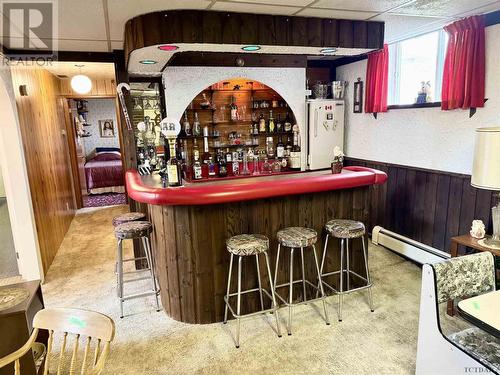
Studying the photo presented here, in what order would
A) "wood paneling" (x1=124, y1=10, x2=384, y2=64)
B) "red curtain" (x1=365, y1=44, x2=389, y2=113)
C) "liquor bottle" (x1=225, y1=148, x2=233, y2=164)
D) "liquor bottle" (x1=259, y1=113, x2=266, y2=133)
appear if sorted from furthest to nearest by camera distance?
"liquor bottle" (x1=259, y1=113, x2=266, y2=133), "liquor bottle" (x1=225, y1=148, x2=233, y2=164), "red curtain" (x1=365, y1=44, x2=389, y2=113), "wood paneling" (x1=124, y1=10, x2=384, y2=64)

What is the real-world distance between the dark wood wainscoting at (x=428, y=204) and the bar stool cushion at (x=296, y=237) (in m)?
0.90

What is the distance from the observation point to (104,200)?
7.36 meters

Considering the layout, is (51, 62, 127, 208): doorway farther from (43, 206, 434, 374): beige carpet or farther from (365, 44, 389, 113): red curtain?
(365, 44, 389, 113): red curtain

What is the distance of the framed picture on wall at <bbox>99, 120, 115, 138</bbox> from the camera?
377 inches

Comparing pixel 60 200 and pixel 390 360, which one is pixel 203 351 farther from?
pixel 60 200

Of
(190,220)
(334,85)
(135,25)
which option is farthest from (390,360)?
(334,85)

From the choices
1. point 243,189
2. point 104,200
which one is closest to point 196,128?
point 243,189

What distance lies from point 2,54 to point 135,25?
158 cm

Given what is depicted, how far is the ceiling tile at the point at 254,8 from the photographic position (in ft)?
7.76

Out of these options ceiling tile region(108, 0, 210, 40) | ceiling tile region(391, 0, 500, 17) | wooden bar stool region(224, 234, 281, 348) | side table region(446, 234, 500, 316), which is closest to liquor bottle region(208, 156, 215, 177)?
wooden bar stool region(224, 234, 281, 348)

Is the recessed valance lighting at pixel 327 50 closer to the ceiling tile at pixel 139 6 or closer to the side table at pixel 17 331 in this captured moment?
the ceiling tile at pixel 139 6

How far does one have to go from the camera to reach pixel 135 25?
2512 mm

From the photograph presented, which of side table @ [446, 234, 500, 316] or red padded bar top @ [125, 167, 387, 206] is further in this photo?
side table @ [446, 234, 500, 316]

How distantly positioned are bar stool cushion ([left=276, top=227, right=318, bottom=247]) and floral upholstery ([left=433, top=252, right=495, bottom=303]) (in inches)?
34.6
